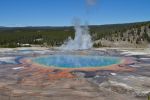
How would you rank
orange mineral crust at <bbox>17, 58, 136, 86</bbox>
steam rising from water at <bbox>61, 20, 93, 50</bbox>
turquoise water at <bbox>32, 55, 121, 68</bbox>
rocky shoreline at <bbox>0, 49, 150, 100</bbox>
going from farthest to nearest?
steam rising from water at <bbox>61, 20, 93, 50</bbox> < turquoise water at <bbox>32, 55, 121, 68</bbox> < orange mineral crust at <bbox>17, 58, 136, 86</bbox> < rocky shoreline at <bbox>0, 49, 150, 100</bbox>

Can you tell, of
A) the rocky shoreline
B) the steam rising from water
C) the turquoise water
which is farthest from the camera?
the steam rising from water

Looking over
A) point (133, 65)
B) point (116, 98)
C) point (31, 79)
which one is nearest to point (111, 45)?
point (133, 65)

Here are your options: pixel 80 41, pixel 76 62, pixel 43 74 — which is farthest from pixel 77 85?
pixel 80 41

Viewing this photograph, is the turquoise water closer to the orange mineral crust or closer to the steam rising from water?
the orange mineral crust

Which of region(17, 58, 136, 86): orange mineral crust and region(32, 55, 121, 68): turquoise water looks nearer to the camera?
region(17, 58, 136, 86): orange mineral crust

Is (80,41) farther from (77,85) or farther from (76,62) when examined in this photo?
(77,85)

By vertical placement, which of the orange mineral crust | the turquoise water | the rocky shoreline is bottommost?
the rocky shoreline

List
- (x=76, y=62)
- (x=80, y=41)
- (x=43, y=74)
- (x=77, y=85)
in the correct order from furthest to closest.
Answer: (x=80, y=41) → (x=76, y=62) → (x=43, y=74) → (x=77, y=85)

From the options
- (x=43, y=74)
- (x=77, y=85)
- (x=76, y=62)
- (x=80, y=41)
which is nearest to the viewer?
(x=77, y=85)

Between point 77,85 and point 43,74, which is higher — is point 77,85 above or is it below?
below

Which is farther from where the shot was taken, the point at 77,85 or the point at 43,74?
the point at 43,74

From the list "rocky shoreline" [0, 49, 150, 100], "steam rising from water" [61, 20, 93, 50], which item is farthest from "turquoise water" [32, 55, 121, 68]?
"steam rising from water" [61, 20, 93, 50]

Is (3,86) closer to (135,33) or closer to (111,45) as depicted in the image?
(111,45)

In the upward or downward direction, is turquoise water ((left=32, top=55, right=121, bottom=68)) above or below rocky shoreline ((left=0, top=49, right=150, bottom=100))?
above
